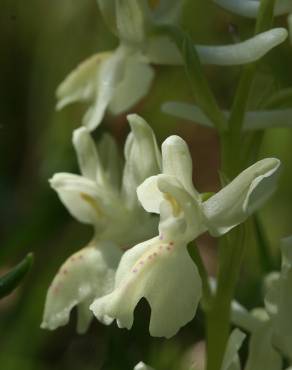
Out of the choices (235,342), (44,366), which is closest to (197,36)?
(44,366)

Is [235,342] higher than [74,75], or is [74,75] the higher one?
[74,75]

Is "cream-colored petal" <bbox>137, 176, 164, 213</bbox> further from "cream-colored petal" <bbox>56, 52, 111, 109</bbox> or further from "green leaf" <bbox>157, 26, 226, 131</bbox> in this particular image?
"cream-colored petal" <bbox>56, 52, 111, 109</bbox>

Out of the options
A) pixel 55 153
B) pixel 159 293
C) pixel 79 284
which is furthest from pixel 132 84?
pixel 55 153

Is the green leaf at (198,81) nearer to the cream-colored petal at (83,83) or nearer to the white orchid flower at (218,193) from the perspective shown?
the white orchid flower at (218,193)

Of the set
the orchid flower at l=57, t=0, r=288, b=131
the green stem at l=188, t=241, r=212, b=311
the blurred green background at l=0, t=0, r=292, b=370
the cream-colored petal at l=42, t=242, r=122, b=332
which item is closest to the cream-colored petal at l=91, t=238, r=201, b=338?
the green stem at l=188, t=241, r=212, b=311

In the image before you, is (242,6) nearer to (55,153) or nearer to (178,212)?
(178,212)

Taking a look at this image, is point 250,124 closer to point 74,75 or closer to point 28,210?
point 74,75

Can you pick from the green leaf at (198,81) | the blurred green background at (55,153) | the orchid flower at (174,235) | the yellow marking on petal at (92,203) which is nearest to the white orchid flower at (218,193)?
the orchid flower at (174,235)
